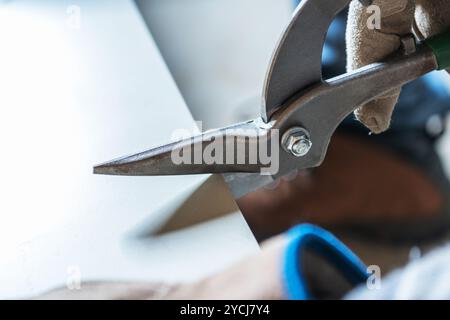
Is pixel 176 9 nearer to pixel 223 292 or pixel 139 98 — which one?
pixel 139 98

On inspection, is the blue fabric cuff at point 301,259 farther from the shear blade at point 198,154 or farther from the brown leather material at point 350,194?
the brown leather material at point 350,194

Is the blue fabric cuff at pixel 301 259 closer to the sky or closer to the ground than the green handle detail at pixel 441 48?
closer to the ground

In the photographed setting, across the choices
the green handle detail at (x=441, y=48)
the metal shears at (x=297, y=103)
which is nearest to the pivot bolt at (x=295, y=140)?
the metal shears at (x=297, y=103)

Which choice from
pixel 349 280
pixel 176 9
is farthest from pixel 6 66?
pixel 176 9

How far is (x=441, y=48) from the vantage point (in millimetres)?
445

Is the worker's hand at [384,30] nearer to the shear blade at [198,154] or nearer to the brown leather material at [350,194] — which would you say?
the shear blade at [198,154]

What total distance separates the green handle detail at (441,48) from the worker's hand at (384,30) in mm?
18

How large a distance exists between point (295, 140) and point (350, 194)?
55 cm

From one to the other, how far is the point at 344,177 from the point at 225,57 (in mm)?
345

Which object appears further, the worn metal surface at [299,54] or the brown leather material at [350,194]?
the brown leather material at [350,194]

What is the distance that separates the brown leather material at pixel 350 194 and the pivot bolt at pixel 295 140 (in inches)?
18.9

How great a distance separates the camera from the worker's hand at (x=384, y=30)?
443 millimetres

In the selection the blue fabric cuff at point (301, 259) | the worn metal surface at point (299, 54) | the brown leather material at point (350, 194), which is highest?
the brown leather material at point (350, 194)

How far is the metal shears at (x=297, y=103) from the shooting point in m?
0.43
